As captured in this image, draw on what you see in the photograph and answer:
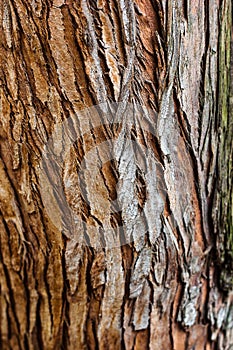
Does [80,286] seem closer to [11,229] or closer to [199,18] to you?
[11,229]

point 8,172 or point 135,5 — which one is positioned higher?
point 135,5

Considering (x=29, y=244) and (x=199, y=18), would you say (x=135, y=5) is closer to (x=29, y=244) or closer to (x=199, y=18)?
(x=199, y=18)

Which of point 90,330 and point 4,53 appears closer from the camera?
point 4,53

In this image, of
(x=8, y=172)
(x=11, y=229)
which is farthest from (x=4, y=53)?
(x=11, y=229)

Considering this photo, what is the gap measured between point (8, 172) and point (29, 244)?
0.20 m

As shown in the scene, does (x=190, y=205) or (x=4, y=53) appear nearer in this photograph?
(x=4, y=53)

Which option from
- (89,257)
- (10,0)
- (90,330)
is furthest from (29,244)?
(10,0)

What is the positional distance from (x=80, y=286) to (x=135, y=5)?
27.6 inches

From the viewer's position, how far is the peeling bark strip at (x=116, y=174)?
894mm

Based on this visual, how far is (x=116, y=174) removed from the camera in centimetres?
97

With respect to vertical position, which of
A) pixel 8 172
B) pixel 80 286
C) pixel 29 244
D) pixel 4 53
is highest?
pixel 4 53

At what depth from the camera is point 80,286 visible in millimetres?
1049

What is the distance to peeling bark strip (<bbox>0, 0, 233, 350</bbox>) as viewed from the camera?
2.93 feet

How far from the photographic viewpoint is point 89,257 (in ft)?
3.36
